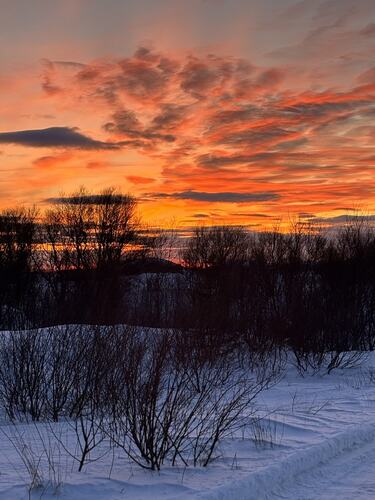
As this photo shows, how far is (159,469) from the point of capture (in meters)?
6.64

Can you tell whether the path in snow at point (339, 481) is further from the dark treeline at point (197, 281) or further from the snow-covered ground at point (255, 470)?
the dark treeline at point (197, 281)

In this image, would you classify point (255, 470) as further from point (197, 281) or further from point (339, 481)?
point (197, 281)

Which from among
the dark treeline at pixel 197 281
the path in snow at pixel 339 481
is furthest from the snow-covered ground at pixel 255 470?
the dark treeline at pixel 197 281

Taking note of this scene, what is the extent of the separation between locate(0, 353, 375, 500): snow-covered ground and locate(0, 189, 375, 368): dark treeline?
6669mm

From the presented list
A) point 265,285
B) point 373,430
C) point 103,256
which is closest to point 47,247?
Result: point 103,256

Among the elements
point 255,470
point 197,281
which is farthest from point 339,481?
point 197,281

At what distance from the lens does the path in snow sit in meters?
6.08

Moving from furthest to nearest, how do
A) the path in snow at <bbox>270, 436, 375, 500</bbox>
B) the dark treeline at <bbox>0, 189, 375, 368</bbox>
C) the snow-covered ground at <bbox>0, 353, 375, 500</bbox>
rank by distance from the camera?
the dark treeline at <bbox>0, 189, 375, 368</bbox>, the path in snow at <bbox>270, 436, 375, 500</bbox>, the snow-covered ground at <bbox>0, 353, 375, 500</bbox>

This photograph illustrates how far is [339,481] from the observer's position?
663 cm

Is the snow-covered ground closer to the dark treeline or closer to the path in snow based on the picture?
the path in snow

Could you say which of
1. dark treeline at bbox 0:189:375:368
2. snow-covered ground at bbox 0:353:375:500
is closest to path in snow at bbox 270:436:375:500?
snow-covered ground at bbox 0:353:375:500

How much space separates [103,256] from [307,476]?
3942cm

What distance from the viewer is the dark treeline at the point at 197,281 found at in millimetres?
21391

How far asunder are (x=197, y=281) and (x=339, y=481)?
1118 inches
